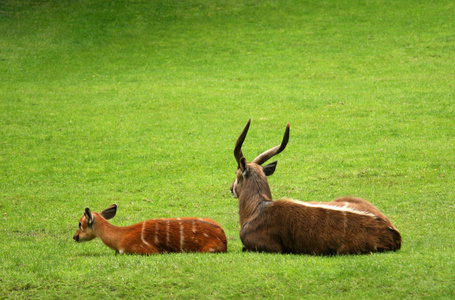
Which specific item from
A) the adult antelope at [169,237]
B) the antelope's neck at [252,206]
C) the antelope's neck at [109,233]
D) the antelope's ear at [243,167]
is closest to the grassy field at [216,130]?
the antelope's neck at [109,233]

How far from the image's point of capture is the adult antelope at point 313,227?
825 centimetres

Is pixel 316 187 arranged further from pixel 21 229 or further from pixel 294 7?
pixel 294 7

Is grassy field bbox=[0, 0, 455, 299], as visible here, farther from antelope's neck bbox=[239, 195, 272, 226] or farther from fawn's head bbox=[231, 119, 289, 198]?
fawn's head bbox=[231, 119, 289, 198]

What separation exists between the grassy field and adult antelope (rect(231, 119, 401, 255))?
1.16 ft

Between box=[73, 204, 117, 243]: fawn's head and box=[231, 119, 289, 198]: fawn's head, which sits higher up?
box=[231, 119, 289, 198]: fawn's head

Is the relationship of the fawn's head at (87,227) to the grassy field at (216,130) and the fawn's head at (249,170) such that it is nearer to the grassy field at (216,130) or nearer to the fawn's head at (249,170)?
the grassy field at (216,130)

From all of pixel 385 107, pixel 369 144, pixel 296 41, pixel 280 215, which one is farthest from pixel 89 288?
pixel 296 41

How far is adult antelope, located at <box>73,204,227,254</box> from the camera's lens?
351 inches

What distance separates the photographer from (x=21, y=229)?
11.8 meters

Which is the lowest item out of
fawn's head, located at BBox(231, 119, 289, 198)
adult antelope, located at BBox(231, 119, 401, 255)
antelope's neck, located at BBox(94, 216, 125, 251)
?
antelope's neck, located at BBox(94, 216, 125, 251)

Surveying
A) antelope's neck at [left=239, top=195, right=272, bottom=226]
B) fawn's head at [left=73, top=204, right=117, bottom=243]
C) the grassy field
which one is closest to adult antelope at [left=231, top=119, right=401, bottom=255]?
antelope's neck at [left=239, top=195, right=272, bottom=226]

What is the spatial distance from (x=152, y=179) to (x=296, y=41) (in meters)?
18.7

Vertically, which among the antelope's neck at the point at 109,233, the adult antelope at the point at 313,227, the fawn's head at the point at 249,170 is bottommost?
the antelope's neck at the point at 109,233

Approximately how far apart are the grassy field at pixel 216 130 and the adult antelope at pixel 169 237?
12.5 inches
